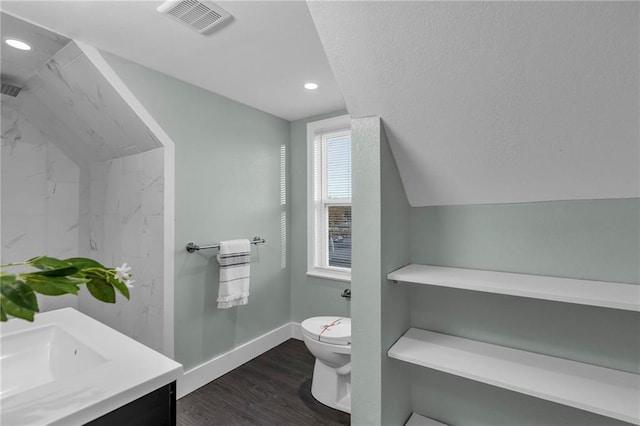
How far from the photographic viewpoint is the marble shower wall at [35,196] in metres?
2.28

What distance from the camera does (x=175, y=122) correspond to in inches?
85.2

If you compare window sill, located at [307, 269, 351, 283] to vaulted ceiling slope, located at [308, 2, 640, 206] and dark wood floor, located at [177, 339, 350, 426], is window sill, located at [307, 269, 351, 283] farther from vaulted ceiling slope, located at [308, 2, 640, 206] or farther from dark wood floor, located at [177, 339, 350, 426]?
vaulted ceiling slope, located at [308, 2, 640, 206]

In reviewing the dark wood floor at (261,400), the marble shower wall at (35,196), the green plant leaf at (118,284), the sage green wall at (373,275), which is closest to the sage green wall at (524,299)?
the sage green wall at (373,275)

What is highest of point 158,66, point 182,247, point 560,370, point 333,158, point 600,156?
point 158,66

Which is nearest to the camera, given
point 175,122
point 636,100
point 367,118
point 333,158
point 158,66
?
point 636,100

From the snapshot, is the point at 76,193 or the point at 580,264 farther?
the point at 76,193

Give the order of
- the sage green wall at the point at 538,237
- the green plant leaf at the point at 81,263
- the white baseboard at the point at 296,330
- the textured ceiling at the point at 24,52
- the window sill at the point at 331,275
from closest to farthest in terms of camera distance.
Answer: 1. the green plant leaf at the point at 81,263
2. the sage green wall at the point at 538,237
3. the textured ceiling at the point at 24,52
4. the window sill at the point at 331,275
5. the white baseboard at the point at 296,330

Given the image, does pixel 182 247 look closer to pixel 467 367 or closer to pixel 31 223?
pixel 31 223

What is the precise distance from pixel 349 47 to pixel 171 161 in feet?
4.92

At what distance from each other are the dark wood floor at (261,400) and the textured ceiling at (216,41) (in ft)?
7.17

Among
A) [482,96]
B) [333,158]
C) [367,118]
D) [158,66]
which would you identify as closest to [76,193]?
[158,66]

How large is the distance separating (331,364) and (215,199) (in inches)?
57.4

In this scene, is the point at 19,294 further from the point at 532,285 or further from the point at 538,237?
the point at 538,237

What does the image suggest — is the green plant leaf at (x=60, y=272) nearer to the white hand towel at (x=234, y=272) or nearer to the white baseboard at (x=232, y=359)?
the white hand towel at (x=234, y=272)
